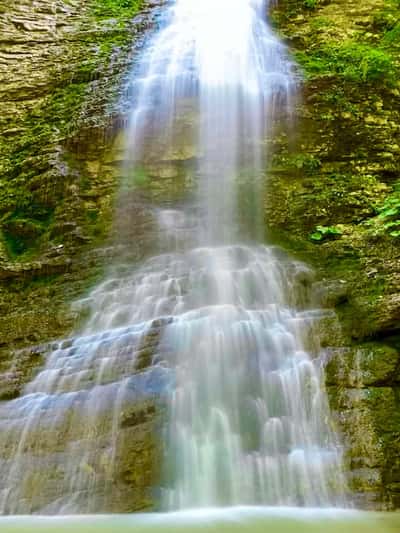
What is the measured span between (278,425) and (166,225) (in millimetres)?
4059

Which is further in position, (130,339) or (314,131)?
(314,131)

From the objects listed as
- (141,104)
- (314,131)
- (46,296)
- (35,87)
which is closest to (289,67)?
(314,131)

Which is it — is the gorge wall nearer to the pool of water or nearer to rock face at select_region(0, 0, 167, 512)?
rock face at select_region(0, 0, 167, 512)

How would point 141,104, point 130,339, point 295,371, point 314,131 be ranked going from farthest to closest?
point 141,104
point 314,131
point 130,339
point 295,371

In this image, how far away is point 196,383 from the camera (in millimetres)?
4637

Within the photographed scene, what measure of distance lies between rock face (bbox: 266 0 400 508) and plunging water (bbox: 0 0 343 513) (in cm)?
25

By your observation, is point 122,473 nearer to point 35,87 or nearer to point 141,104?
point 141,104

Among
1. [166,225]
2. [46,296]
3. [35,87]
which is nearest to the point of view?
[46,296]

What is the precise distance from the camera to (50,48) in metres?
10.9

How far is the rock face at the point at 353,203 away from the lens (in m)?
4.27

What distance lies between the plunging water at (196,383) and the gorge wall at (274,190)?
0.62ft

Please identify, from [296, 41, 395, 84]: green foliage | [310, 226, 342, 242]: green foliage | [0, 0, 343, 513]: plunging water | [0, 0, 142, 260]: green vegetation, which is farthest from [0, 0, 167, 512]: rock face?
[296, 41, 395, 84]: green foliage

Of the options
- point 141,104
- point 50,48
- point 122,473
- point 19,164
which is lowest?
point 122,473

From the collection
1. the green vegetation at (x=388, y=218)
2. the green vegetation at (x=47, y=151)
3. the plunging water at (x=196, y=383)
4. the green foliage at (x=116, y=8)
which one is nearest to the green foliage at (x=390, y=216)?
the green vegetation at (x=388, y=218)
